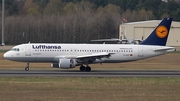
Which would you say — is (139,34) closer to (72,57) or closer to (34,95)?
(72,57)

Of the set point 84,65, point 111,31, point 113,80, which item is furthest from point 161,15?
point 113,80

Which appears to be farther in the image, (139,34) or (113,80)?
(139,34)

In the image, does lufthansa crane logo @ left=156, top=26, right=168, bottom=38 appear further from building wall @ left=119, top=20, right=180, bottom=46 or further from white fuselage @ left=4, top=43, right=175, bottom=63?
building wall @ left=119, top=20, right=180, bottom=46

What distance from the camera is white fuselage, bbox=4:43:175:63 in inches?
1903

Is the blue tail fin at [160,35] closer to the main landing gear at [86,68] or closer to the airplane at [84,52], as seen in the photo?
the airplane at [84,52]

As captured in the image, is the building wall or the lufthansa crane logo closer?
the lufthansa crane logo

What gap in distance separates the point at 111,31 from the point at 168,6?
32.7 meters

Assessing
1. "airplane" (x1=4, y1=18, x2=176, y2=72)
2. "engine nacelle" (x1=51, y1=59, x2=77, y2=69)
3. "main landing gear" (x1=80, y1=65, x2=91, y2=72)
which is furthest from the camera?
"main landing gear" (x1=80, y1=65, x2=91, y2=72)

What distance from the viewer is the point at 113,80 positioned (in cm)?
3772

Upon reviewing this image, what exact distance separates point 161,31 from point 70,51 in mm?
9641

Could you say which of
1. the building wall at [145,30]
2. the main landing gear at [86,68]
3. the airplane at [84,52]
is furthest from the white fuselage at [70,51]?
the building wall at [145,30]

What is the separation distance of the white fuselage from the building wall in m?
61.1

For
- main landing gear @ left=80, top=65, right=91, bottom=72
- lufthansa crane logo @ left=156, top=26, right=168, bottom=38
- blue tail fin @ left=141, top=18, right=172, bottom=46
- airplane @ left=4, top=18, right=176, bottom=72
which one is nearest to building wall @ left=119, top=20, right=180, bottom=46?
blue tail fin @ left=141, top=18, right=172, bottom=46

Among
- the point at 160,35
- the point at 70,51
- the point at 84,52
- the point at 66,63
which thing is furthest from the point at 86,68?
the point at 160,35
